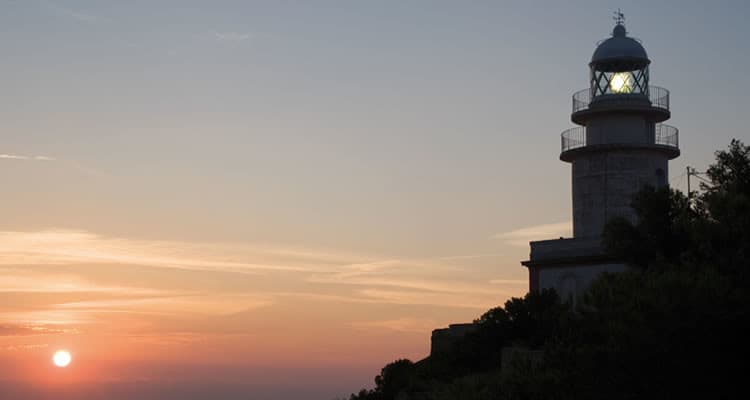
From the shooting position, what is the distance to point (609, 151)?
127 ft

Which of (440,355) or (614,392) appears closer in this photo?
(614,392)

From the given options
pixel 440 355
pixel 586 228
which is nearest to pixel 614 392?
pixel 440 355

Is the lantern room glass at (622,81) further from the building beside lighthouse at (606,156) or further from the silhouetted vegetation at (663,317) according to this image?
the silhouetted vegetation at (663,317)

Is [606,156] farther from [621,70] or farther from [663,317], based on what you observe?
[663,317]

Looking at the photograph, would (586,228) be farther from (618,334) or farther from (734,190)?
(618,334)

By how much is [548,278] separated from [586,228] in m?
2.57

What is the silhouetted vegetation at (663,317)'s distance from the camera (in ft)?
68.3

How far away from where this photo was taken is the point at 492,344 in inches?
1329

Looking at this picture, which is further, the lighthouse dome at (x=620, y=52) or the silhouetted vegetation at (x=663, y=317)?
the lighthouse dome at (x=620, y=52)

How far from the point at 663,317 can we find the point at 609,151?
18.1 m

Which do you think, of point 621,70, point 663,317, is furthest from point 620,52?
point 663,317

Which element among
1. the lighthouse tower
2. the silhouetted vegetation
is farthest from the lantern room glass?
the silhouetted vegetation

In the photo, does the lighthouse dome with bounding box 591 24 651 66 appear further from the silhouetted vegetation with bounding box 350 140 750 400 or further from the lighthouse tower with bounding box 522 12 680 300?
the silhouetted vegetation with bounding box 350 140 750 400

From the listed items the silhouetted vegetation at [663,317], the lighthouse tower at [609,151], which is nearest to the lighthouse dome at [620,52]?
the lighthouse tower at [609,151]
